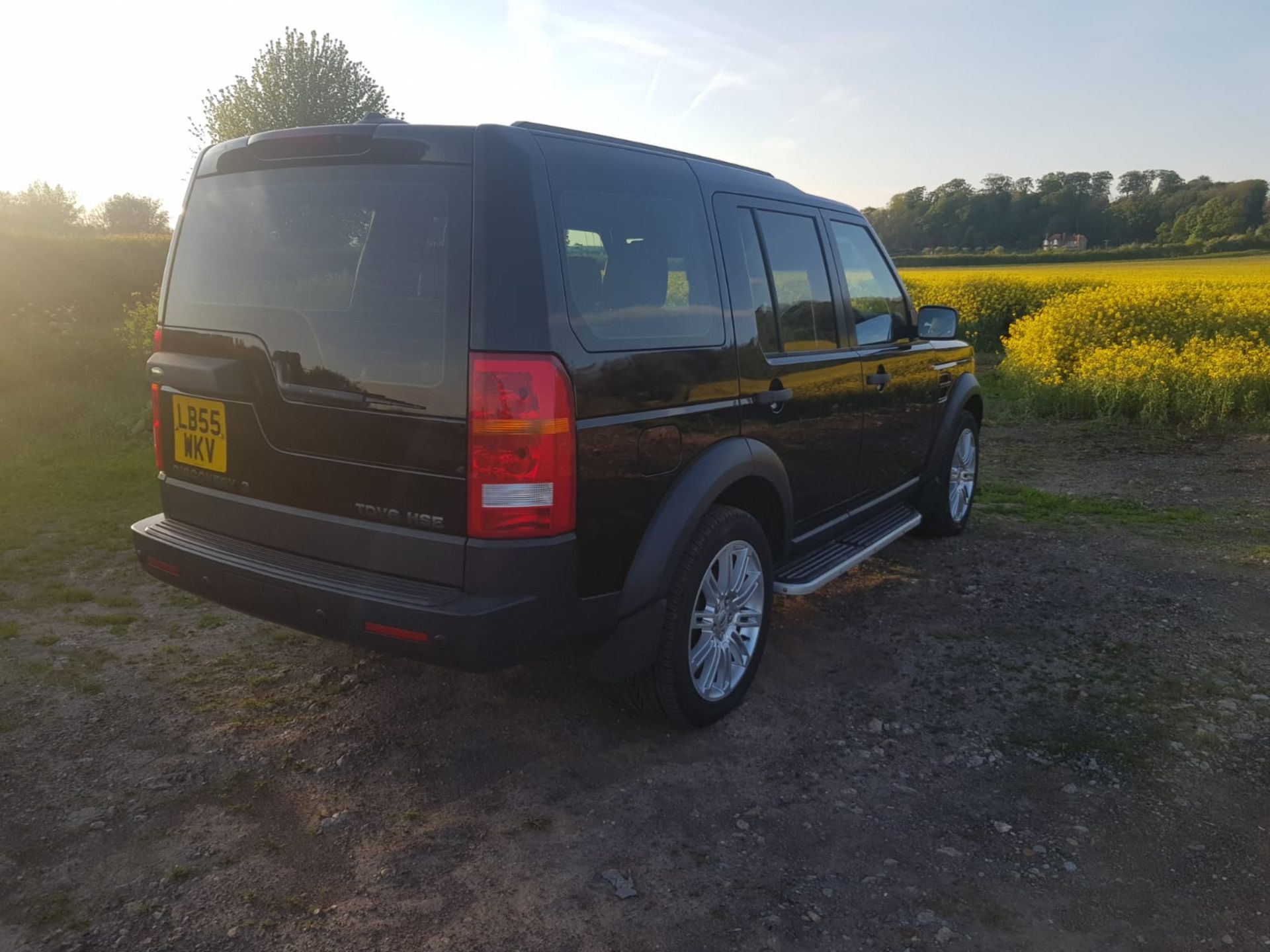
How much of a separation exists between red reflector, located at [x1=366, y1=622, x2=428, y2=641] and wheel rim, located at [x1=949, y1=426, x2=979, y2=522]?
396 centimetres

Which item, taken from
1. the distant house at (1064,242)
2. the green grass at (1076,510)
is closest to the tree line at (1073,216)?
the distant house at (1064,242)

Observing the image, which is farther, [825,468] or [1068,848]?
[825,468]

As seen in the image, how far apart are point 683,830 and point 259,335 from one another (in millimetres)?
2034

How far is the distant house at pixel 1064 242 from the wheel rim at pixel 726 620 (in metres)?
53.2

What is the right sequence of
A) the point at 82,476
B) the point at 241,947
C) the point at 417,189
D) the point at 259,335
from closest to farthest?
the point at 241,947 < the point at 417,189 < the point at 259,335 < the point at 82,476

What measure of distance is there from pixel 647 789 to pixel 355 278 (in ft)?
6.12

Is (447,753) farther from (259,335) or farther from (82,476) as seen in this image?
(82,476)

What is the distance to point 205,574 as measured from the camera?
3.04 m

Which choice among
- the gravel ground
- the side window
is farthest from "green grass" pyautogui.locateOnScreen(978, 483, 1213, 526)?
the side window

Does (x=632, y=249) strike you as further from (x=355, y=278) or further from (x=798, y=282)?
(x=798, y=282)

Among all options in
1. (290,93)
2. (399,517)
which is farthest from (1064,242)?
(399,517)

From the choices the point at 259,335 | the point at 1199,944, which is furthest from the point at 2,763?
the point at 1199,944

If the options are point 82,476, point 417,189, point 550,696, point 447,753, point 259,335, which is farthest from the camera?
point 82,476

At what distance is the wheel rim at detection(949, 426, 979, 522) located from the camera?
5.78 metres
